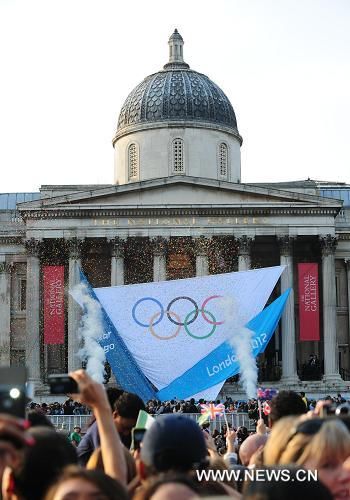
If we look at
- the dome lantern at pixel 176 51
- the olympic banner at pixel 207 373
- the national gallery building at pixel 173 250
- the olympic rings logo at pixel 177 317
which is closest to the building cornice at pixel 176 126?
the dome lantern at pixel 176 51

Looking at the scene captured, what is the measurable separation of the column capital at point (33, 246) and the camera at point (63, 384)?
5351 cm

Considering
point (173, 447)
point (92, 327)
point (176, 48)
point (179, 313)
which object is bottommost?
point (173, 447)

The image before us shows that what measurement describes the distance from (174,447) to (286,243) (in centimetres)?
5449

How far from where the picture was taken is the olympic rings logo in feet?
155

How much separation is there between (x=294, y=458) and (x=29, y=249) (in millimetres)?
53707

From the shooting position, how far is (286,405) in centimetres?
1180

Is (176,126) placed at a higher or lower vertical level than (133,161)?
higher

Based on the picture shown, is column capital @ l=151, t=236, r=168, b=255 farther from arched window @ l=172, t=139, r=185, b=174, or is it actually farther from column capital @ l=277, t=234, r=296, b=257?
arched window @ l=172, t=139, r=185, b=174

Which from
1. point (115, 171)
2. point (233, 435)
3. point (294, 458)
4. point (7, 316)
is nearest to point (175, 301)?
point (7, 316)

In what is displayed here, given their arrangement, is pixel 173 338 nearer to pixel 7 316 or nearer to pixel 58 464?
pixel 7 316

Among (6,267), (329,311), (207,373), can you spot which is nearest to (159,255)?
(329,311)

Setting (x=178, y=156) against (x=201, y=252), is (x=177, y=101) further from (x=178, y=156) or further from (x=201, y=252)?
(x=201, y=252)

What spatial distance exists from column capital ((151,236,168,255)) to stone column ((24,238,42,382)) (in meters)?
5.67

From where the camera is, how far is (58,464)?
23.3 ft
